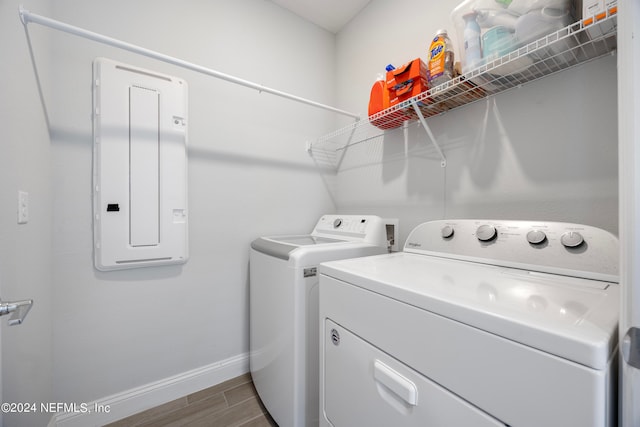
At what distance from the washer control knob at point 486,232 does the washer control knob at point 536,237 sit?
114 mm

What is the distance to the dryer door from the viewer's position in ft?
1.90

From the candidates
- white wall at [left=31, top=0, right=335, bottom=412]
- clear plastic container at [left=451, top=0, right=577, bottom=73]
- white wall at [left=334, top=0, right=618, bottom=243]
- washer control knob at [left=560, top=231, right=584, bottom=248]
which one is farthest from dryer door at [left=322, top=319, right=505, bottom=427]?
clear plastic container at [left=451, top=0, right=577, bottom=73]

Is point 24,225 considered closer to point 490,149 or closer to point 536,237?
point 536,237

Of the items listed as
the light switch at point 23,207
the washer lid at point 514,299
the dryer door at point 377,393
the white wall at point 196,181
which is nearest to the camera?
the washer lid at point 514,299

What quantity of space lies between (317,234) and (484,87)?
1370mm

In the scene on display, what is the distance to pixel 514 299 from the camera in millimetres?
596

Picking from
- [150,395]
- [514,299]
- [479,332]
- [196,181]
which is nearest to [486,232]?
[514,299]

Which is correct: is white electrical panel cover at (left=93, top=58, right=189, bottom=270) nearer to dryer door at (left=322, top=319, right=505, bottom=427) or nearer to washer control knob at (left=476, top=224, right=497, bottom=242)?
dryer door at (left=322, top=319, right=505, bottom=427)

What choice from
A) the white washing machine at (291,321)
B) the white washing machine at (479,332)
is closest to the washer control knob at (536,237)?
the white washing machine at (479,332)

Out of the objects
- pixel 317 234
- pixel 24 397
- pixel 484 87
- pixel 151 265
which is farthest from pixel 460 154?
pixel 24 397

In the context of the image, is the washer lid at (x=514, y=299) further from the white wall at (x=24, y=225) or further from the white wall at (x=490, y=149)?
the white wall at (x=24, y=225)

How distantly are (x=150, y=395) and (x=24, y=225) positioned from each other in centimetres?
116

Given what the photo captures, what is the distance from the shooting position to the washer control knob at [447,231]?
3.77ft

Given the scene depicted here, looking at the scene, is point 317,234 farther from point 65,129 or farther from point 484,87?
point 65,129
